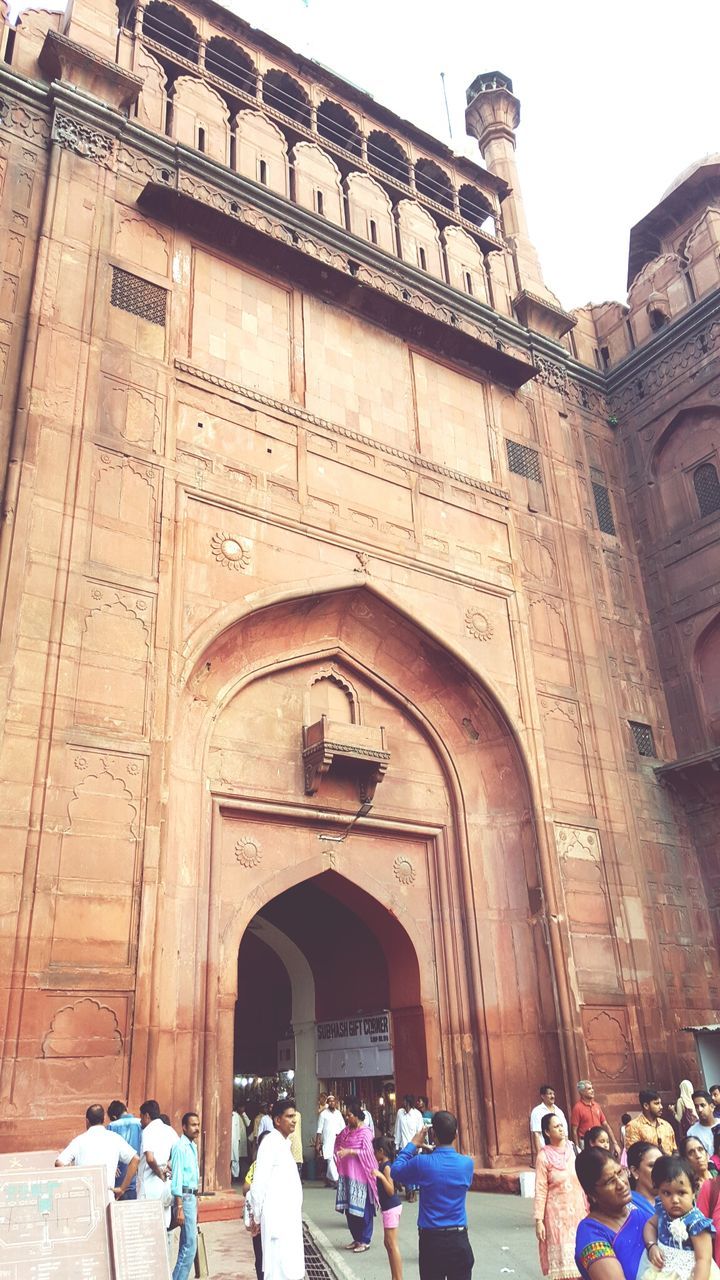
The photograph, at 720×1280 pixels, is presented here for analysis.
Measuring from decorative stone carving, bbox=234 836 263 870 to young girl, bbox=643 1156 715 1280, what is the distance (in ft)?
25.4

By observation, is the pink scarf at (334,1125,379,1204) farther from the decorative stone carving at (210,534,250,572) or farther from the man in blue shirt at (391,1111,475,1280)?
the decorative stone carving at (210,534,250,572)

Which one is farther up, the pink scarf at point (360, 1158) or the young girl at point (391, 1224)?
the pink scarf at point (360, 1158)

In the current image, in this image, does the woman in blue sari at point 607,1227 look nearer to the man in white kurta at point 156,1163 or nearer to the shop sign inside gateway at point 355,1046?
the man in white kurta at point 156,1163

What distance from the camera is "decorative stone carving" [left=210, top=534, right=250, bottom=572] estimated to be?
10977 mm

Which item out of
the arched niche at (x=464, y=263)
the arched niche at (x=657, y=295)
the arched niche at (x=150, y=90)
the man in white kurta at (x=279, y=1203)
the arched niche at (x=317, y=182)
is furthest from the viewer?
the arched niche at (x=657, y=295)

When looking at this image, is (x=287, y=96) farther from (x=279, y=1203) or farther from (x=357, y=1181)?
(x=279, y=1203)

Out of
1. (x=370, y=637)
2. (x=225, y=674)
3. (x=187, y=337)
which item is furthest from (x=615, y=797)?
(x=187, y=337)

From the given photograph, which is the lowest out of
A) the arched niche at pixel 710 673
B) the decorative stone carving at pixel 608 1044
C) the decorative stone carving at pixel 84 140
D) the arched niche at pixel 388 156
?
the decorative stone carving at pixel 608 1044

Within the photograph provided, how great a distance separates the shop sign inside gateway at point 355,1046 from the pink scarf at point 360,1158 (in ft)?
15.8

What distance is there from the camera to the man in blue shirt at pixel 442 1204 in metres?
4.05

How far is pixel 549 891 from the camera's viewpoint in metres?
11.8

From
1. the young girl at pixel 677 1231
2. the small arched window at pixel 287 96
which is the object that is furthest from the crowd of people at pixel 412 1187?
the small arched window at pixel 287 96

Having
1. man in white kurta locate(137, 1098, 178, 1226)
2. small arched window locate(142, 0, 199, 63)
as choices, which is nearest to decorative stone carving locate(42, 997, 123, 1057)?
man in white kurta locate(137, 1098, 178, 1226)

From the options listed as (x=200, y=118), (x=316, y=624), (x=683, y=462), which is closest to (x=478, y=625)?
(x=316, y=624)
